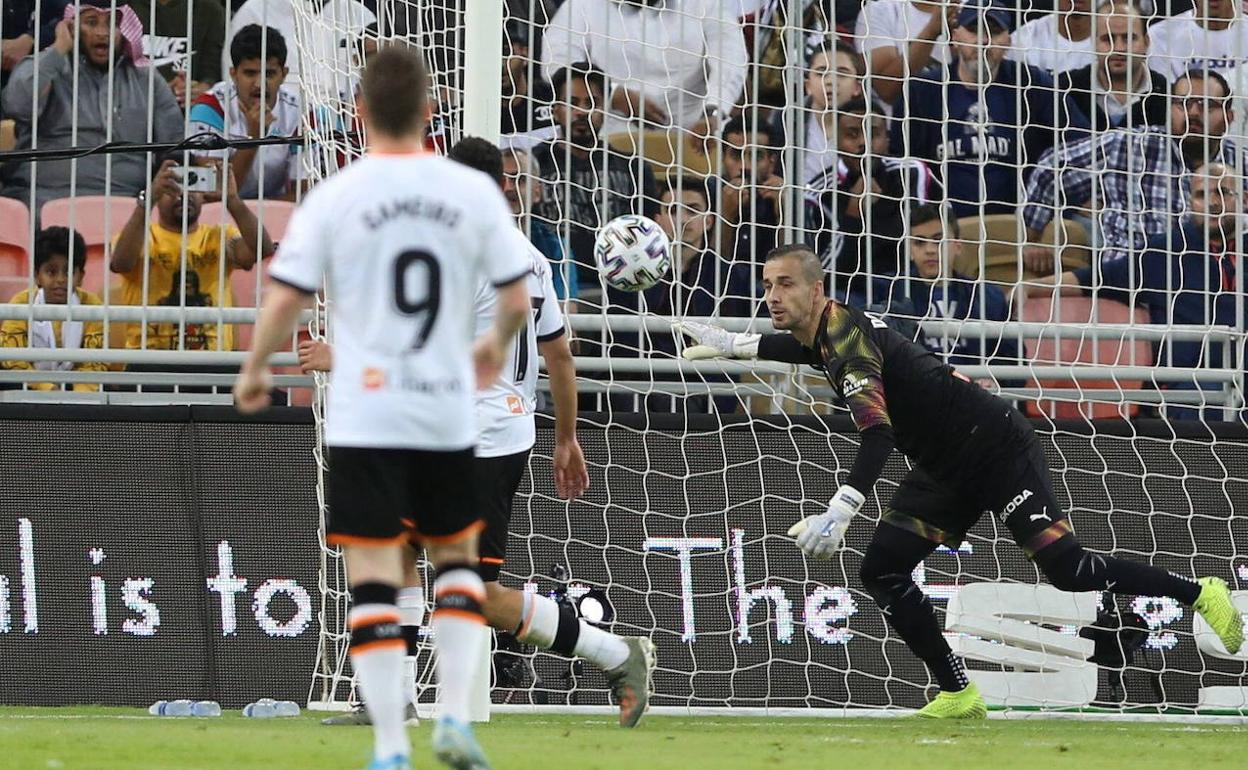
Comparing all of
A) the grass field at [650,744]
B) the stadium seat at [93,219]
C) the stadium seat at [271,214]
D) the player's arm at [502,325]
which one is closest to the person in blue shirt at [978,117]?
the grass field at [650,744]

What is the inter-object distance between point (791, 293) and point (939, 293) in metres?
2.19

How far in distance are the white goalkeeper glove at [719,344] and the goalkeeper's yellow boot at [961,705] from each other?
173 cm

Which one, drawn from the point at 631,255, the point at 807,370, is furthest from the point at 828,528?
the point at 807,370

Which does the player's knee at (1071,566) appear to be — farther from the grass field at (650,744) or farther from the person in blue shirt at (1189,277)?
the person in blue shirt at (1189,277)

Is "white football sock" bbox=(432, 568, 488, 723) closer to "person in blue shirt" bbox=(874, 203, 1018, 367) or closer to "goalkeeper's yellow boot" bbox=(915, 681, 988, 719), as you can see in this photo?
"goalkeeper's yellow boot" bbox=(915, 681, 988, 719)

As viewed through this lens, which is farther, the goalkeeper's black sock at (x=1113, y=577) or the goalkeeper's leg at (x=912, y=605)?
the goalkeeper's leg at (x=912, y=605)

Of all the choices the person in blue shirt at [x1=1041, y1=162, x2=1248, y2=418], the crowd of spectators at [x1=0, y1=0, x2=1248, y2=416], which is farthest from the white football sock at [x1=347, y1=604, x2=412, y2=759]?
the person in blue shirt at [x1=1041, y1=162, x2=1248, y2=418]

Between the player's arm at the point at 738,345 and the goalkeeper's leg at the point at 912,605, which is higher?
the player's arm at the point at 738,345

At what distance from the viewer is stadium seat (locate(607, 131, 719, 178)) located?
31.2ft

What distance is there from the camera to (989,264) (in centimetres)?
998

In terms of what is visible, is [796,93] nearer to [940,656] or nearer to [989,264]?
[989,264]

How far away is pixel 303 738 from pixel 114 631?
9.53 ft

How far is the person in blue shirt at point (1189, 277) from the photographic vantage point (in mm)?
9523

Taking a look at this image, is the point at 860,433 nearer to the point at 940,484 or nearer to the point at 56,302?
the point at 940,484
